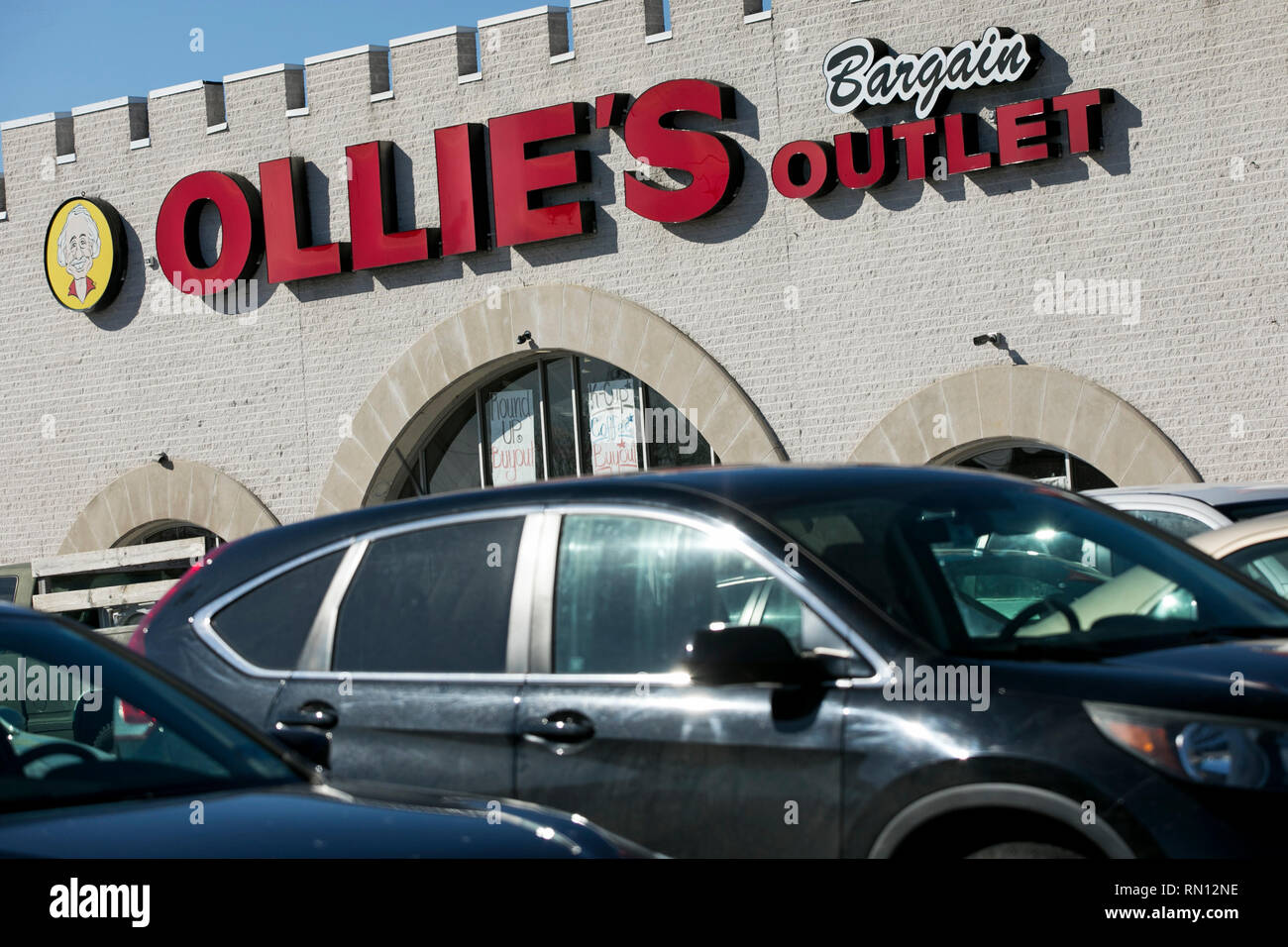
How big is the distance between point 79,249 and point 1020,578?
1977 centimetres

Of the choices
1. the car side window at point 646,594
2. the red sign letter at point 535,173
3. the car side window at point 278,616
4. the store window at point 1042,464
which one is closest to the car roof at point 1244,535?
the car side window at point 646,594

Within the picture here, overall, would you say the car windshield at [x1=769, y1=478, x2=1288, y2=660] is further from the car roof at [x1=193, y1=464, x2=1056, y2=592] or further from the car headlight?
the car headlight

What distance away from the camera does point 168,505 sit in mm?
20906

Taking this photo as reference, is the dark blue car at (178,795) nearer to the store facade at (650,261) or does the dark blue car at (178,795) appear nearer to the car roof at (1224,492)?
the car roof at (1224,492)

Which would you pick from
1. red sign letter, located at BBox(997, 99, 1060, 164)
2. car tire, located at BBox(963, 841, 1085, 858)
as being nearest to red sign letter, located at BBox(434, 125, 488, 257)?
red sign letter, located at BBox(997, 99, 1060, 164)

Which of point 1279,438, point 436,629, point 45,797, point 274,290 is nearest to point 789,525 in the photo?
point 436,629

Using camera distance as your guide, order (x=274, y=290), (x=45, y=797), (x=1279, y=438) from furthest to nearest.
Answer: (x=274, y=290), (x=1279, y=438), (x=45, y=797)

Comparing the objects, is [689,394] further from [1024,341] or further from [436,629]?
[436,629]

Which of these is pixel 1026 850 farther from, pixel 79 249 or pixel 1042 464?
pixel 79 249

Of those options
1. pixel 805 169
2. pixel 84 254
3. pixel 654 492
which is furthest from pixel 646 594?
A: pixel 84 254

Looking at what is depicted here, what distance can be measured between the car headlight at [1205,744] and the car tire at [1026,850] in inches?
11.4

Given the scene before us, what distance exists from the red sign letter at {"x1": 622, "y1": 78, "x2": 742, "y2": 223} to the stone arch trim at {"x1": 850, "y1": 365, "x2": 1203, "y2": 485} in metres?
3.41

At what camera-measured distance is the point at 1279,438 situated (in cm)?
1442

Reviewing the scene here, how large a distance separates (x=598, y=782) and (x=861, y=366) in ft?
42.3
